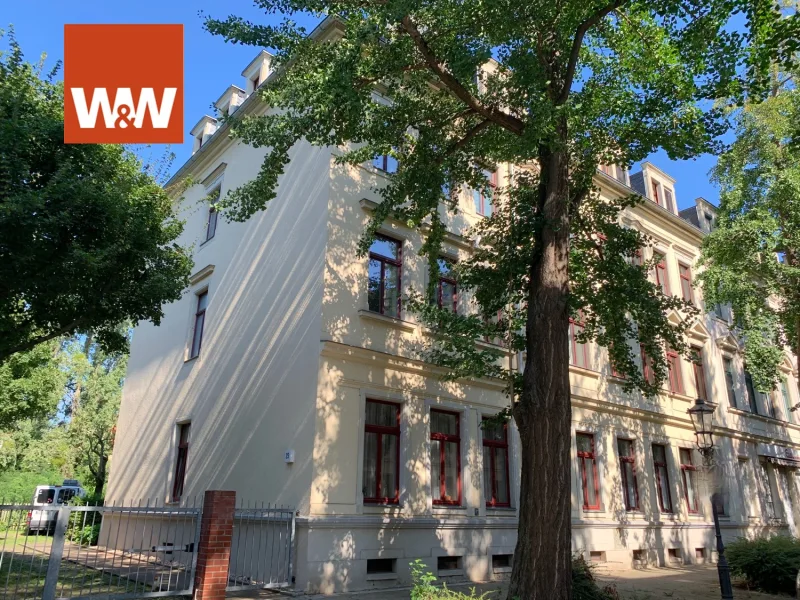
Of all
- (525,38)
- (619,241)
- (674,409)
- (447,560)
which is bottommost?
(447,560)

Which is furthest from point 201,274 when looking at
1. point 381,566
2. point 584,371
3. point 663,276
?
point 663,276

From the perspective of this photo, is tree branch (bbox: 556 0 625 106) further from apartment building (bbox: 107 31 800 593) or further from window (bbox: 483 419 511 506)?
window (bbox: 483 419 511 506)

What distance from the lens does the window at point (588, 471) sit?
1650 centimetres

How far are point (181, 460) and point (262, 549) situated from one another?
5517 millimetres

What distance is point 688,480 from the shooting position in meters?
20.6

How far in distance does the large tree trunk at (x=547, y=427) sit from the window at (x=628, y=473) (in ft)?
35.2

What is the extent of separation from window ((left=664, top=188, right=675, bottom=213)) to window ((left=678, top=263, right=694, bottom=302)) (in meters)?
2.64

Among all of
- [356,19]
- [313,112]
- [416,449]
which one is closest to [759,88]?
[356,19]

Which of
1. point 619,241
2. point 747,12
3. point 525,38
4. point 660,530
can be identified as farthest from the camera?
point 660,530

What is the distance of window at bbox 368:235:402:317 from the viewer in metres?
13.3

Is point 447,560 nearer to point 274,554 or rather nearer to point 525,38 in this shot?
point 274,554

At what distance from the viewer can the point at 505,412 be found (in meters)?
11.3

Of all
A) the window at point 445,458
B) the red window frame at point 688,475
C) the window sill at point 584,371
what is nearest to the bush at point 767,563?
the window sill at point 584,371

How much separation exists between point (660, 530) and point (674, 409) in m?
4.46
